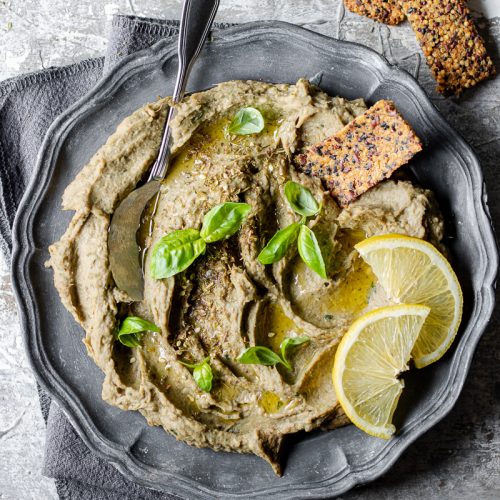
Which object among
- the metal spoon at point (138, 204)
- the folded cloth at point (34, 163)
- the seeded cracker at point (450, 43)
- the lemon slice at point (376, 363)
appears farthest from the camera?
the folded cloth at point (34, 163)

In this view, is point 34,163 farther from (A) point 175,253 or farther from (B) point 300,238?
(B) point 300,238

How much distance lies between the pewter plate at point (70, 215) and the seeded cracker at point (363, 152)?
229mm

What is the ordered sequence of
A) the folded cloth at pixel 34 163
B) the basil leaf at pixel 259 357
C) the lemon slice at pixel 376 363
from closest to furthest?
the lemon slice at pixel 376 363, the basil leaf at pixel 259 357, the folded cloth at pixel 34 163

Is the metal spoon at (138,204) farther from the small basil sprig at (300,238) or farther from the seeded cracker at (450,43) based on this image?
the seeded cracker at (450,43)

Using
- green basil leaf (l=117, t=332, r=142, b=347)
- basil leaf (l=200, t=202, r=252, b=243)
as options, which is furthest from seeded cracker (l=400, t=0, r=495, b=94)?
green basil leaf (l=117, t=332, r=142, b=347)

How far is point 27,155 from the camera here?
129 inches

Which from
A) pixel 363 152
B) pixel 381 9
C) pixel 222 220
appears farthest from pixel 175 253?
pixel 381 9

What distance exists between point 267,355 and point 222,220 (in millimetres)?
571

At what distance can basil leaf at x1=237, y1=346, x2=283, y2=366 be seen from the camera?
A: 267cm

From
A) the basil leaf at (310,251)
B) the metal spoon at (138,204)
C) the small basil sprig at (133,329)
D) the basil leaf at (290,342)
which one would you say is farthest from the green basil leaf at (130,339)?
the basil leaf at (310,251)

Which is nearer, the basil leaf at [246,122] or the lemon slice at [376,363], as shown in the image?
the lemon slice at [376,363]

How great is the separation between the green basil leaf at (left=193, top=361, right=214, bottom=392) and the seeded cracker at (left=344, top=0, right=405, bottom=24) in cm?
179

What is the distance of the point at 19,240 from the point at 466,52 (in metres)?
2.17

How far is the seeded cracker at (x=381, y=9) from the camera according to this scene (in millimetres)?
3127
